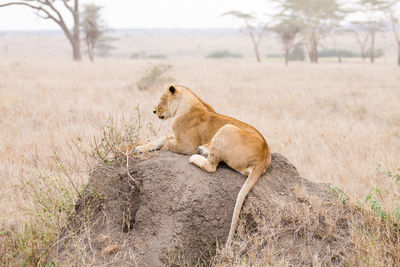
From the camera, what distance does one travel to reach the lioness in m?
3.70

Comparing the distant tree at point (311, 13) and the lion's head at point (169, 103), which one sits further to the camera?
the distant tree at point (311, 13)

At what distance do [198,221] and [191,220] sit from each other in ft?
0.22

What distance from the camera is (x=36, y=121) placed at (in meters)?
8.91

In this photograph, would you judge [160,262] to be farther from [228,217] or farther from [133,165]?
[133,165]

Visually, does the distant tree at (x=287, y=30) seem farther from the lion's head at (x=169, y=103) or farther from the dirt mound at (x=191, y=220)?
the dirt mound at (x=191, y=220)

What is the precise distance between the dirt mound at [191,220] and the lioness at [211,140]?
0.54 ft

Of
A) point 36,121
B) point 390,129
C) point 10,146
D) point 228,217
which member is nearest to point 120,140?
point 228,217

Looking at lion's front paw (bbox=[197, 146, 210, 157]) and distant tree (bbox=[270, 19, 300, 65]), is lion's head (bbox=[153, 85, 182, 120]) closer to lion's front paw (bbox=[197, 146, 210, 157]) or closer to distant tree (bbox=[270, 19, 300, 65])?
lion's front paw (bbox=[197, 146, 210, 157])

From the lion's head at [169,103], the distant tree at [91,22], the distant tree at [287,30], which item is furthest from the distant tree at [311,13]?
the lion's head at [169,103]

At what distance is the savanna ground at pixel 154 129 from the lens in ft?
14.9

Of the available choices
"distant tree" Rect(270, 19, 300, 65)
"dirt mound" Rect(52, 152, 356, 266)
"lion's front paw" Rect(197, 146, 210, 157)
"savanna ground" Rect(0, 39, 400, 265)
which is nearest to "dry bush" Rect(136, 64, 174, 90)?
"savanna ground" Rect(0, 39, 400, 265)

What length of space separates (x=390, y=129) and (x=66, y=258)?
289 inches

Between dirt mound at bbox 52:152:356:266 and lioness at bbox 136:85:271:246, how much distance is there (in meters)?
0.16

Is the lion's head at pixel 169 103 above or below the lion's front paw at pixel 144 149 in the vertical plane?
above
